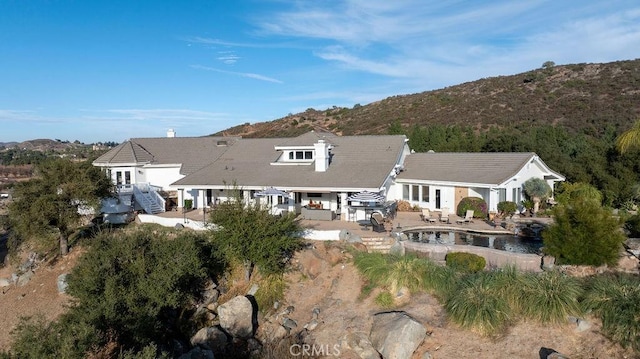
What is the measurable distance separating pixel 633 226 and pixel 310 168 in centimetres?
1837

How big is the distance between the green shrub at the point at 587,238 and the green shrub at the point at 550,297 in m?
2.66

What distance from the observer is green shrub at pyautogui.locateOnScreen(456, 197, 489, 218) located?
27.3 m

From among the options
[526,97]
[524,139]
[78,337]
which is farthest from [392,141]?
[526,97]

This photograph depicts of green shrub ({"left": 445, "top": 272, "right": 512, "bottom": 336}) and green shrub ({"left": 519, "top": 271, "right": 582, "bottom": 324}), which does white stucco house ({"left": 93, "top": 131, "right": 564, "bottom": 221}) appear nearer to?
green shrub ({"left": 445, "top": 272, "right": 512, "bottom": 336})

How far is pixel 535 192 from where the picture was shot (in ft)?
91.8

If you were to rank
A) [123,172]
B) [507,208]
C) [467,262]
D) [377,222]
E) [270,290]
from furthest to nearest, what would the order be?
[123,172]
[507,208]
[377,222]
[270,290]
[467,262]

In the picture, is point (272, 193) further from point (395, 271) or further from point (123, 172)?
point (123, 172)

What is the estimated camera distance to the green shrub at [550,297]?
45.1ft

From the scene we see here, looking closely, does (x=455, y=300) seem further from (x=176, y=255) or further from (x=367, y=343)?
(x=176, y=255)

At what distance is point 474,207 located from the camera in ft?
89.8

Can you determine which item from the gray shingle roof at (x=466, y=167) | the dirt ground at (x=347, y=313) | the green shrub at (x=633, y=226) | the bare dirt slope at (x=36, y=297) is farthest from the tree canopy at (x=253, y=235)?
the green shrub at (x=633, y=226)

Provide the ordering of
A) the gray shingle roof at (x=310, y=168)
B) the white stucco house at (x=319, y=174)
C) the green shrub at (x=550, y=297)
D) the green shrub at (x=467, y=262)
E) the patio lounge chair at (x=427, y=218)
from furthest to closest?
the gray shingle roof at (x=310, y=168) < the white stucco house at (x=319, y=174) < the patio lounge chair at (x=427, y=218) < the green shrub at (x=467, y=262) < the green shrub at (x=550, y=297)

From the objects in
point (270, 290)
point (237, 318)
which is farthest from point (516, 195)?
point (237, 318)

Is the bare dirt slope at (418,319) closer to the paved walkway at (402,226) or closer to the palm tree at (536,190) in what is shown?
the paved walkway at (402,226)
